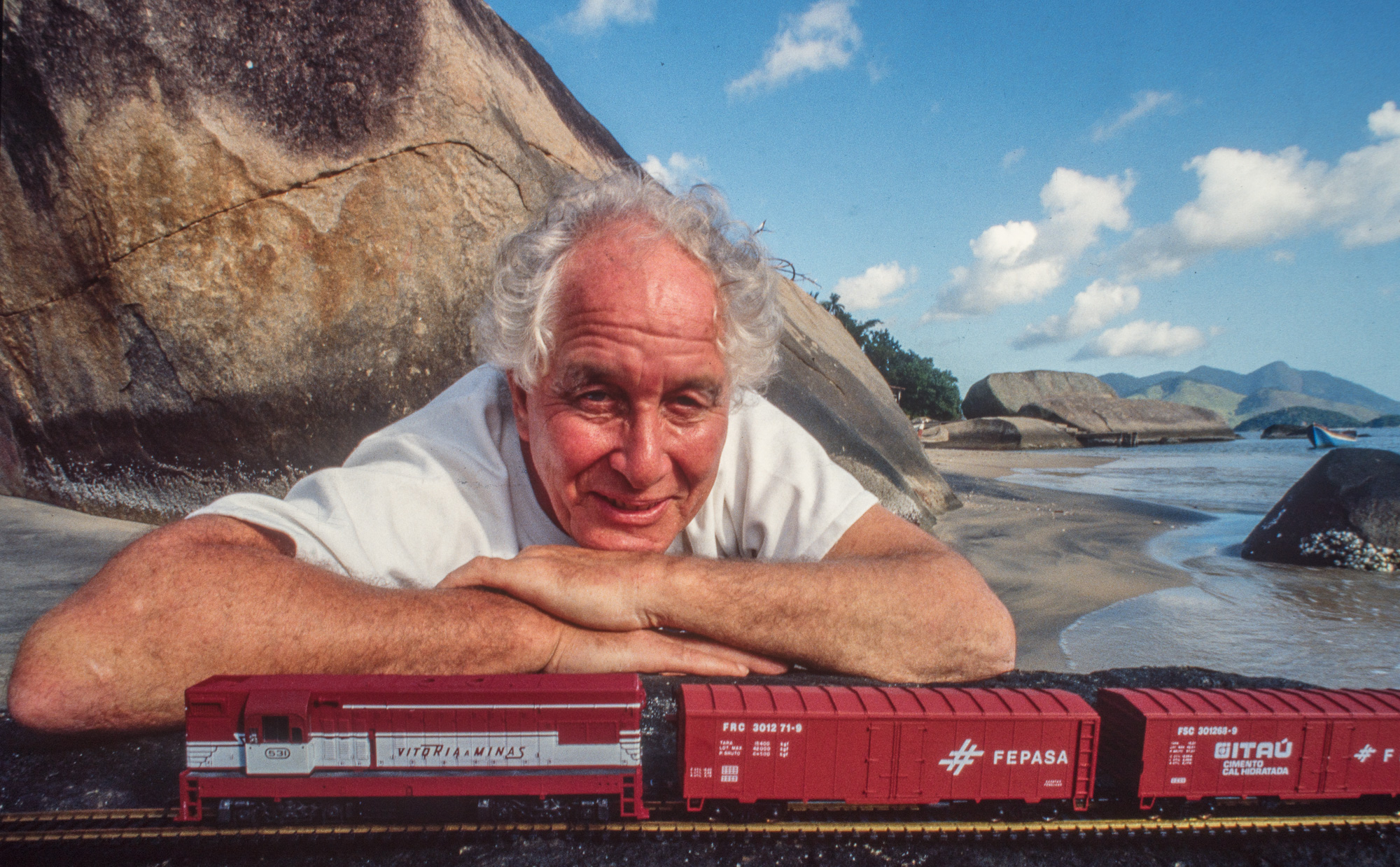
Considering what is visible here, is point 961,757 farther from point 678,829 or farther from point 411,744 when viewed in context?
point 411,744

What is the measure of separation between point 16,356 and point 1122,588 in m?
6.83

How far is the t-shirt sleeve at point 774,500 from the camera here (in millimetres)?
2514

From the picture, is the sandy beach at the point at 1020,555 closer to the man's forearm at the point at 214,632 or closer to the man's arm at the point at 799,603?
the man's forearm at the point at 214,632

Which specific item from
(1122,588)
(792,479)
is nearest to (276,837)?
(792,479)

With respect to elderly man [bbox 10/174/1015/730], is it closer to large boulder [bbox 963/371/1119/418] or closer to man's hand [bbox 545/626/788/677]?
man's hand [bbox 545/626/788/677]

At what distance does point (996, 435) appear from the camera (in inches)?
1202

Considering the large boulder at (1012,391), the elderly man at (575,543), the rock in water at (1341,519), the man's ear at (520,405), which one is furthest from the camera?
the large boulder at (1012,391)

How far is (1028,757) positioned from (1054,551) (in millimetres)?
4482

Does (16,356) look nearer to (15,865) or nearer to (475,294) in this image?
(475,294)

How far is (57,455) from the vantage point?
14.6ft

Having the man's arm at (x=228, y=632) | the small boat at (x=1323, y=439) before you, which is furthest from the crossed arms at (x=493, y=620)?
the small boat at (x=1323, y=439)

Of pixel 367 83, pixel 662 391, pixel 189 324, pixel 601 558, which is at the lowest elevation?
pixel 601 558

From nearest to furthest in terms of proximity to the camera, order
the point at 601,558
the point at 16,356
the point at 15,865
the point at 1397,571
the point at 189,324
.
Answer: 1. the point at 15,865
2. the point at 601,558
3. the point at 189,324
4. the point at 16,356
5. the point at 1397,571

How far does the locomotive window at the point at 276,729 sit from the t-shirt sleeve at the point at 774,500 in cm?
152
